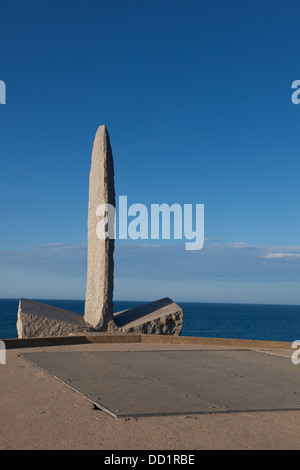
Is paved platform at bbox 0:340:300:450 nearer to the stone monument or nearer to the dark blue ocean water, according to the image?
the stone monument

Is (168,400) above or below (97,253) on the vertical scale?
below

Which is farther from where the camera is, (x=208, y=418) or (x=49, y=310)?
(x=49, y=310)

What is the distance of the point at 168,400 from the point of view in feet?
16.6

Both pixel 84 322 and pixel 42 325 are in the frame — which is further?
pixel 84 322

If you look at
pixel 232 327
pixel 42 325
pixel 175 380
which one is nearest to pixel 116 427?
pixel 175 380

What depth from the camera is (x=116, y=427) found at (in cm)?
407

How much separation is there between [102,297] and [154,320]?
1680mm

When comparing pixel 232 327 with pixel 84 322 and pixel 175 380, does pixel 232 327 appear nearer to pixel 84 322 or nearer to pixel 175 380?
pixel 84 322

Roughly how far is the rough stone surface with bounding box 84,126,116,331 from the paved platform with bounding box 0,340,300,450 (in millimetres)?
9085

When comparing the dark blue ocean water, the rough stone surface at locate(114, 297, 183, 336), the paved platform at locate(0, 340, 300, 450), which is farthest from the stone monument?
the dark blue ocean water

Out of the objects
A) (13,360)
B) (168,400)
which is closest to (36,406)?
(168,400)

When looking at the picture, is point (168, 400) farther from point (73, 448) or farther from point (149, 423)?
point (73, 448)
